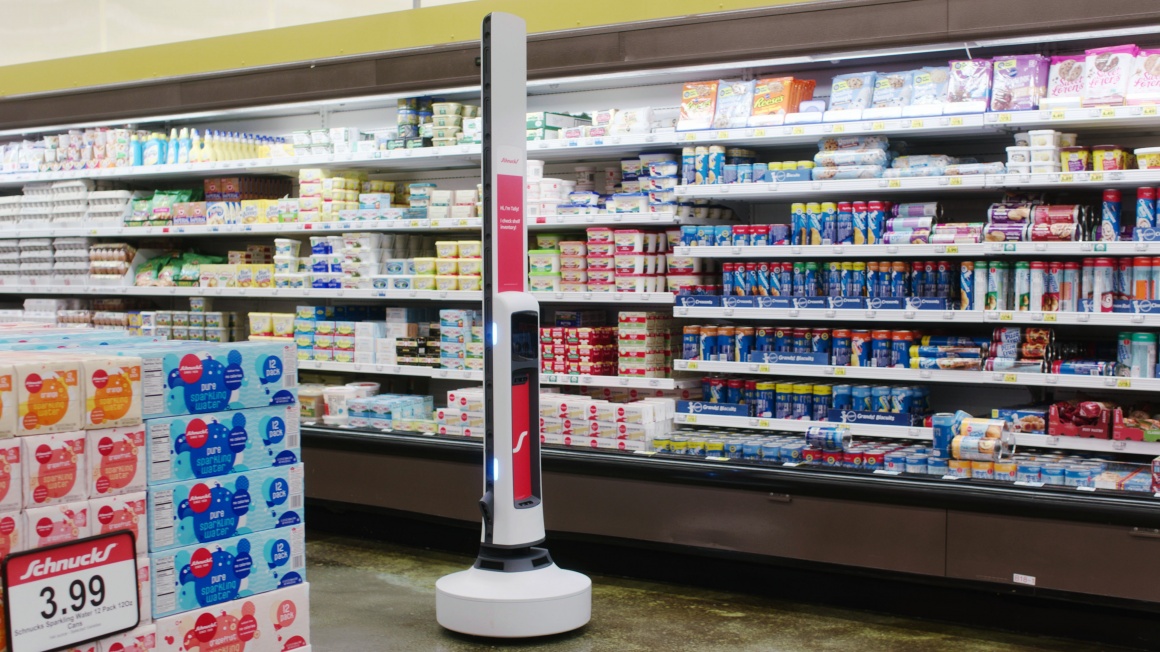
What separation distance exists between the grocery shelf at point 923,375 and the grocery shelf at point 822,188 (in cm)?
75

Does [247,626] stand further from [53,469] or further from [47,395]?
[47,395]

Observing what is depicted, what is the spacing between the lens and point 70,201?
25.3 ft

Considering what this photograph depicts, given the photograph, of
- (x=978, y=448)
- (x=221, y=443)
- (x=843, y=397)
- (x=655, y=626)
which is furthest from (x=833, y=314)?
(x=221, y=443)

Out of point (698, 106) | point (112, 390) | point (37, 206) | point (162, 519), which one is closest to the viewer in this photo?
point (112, 390)

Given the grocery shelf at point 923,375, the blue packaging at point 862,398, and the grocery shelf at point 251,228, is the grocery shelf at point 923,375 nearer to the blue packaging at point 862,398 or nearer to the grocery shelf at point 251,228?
the blue packaging at point 862,398

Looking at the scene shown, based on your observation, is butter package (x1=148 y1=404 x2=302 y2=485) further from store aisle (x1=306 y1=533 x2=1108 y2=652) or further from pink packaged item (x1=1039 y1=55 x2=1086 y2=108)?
pink packaged item (x1=1039 y1=55 x2=1086 y2=108)

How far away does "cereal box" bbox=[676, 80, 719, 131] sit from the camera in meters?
5.23

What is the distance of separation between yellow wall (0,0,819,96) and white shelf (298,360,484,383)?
1.69 metres

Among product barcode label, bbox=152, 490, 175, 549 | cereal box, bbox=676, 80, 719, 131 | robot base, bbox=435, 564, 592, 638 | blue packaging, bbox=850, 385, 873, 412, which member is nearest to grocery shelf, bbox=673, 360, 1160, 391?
blue packaging, bbox=850, 385, 873, 412

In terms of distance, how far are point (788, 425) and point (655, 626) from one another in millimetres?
1157

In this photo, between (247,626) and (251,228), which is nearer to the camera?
(247,626)

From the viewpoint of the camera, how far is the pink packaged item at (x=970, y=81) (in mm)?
4594

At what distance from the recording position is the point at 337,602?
4812 mm

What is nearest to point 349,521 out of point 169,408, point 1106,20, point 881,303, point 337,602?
point 337,602
